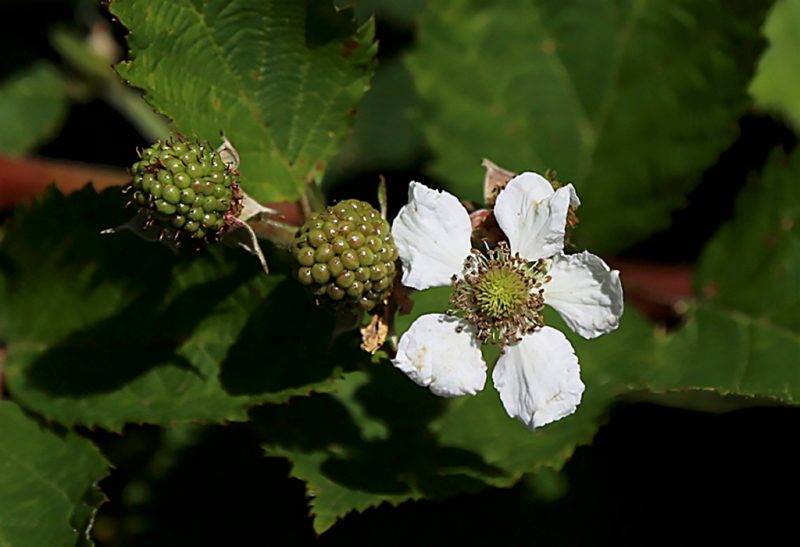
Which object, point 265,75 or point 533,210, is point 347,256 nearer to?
point 533,210

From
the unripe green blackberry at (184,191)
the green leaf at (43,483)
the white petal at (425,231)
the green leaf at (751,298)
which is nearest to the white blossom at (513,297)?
the white petal at (425,231)

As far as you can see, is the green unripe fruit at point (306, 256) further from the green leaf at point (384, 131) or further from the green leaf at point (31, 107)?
the green leaf at point (31, 107)

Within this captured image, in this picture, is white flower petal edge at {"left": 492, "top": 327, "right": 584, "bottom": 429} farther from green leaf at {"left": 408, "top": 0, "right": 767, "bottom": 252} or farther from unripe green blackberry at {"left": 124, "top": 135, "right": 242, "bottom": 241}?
green leaf at {"left": 408, "top": 0, "right": 767, "bottom": 252}

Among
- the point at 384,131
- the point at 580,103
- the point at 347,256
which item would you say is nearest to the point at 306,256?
the point at 347,256

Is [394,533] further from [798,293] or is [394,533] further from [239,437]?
[798,293]

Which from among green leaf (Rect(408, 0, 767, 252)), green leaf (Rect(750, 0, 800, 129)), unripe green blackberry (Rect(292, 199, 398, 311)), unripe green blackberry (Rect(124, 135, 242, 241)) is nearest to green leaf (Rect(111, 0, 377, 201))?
unripe green blackberry (Rect(124, 135, 242, 241))
